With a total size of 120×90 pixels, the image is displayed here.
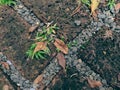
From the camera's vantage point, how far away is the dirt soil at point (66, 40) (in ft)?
7.49

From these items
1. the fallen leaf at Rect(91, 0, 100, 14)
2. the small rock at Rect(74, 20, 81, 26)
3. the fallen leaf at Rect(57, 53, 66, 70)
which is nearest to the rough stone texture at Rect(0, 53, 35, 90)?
the fallen leaf at Rect(57, 53, 66, 70)

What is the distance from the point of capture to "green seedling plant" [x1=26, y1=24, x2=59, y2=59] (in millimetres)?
2352

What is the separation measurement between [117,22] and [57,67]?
2.17 feet

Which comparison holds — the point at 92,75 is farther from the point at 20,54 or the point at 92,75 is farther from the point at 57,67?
the point at 20,54

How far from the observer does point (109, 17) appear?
247cm

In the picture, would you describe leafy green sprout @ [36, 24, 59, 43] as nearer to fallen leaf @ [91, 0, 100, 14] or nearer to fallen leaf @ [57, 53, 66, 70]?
fallen leaf @ [57, 53, 66, 70]

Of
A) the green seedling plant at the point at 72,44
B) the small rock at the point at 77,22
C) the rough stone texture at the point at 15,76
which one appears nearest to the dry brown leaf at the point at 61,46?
the green seedling plant at the point at 72,44

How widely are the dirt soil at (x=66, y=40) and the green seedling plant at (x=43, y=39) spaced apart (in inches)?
1.7

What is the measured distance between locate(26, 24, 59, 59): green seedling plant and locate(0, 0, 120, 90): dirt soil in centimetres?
4

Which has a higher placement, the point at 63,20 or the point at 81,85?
the point at 63,20

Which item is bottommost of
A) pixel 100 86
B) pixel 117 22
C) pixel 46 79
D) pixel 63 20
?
pixel 100 86

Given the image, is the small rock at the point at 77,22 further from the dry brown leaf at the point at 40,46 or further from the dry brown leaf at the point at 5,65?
the dry brown leaf at the point at 5,65

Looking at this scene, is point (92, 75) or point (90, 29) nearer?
point (92, 75)

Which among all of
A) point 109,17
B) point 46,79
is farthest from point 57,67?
point 109,17
